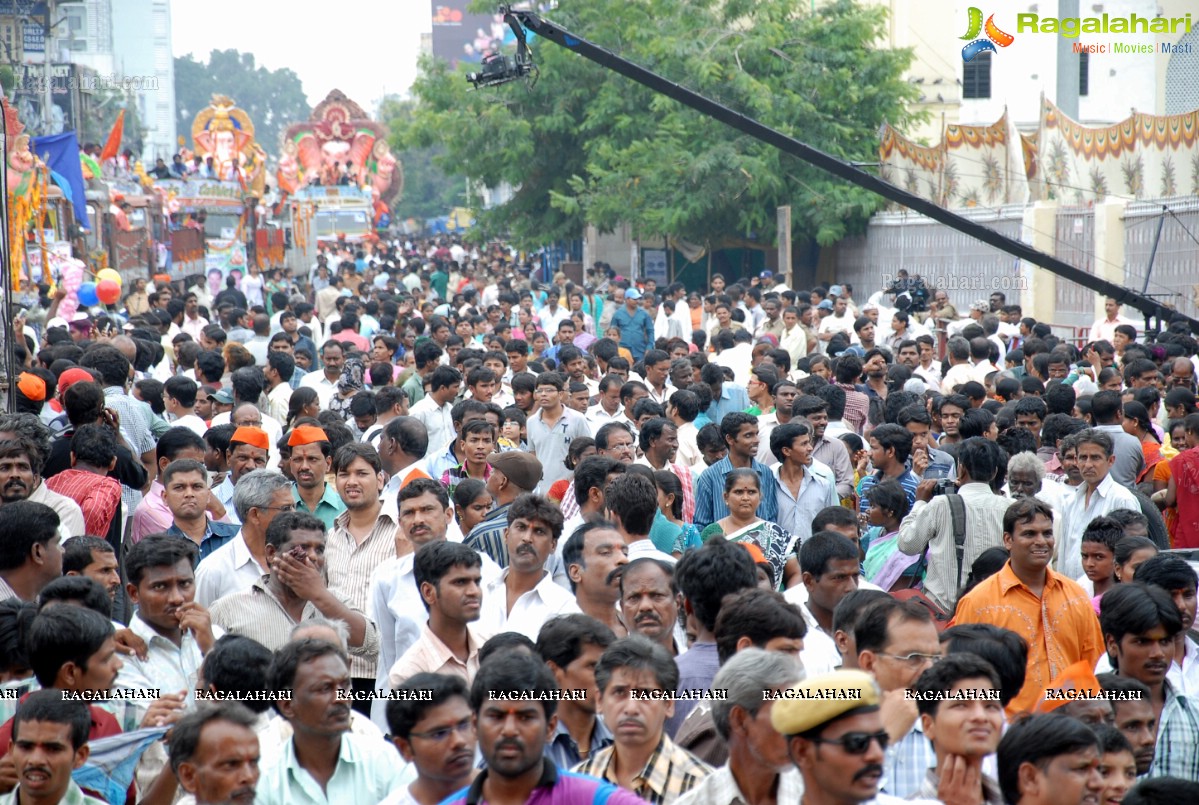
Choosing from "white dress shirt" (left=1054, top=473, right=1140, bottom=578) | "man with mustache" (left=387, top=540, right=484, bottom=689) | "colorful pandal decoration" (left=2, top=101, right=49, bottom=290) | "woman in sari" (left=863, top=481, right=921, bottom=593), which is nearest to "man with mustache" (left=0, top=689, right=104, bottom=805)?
"man with mustache" (left=387, top=540, right=484, bottom=689)

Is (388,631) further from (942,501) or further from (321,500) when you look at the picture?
(942,501)

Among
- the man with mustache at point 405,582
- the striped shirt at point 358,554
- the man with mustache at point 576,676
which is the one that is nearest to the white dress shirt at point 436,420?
the striped shirt at point 358,554

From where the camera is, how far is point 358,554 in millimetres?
6297

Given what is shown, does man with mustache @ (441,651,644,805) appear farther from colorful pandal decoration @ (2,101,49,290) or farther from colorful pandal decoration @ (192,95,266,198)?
colorful pandal decoration @ (192,95,266,198)

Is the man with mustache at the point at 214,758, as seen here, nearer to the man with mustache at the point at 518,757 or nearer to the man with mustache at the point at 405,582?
the man with mustache at the point at 518,757

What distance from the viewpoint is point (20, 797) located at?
3.82 metres

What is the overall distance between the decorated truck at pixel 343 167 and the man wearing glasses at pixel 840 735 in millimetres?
50605

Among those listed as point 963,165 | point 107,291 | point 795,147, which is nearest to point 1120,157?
point 963,165

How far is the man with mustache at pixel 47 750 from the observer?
3.79 metres

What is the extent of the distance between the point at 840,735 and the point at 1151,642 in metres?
1.88

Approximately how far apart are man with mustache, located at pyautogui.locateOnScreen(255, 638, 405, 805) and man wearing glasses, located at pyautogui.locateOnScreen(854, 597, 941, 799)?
142 centimetres

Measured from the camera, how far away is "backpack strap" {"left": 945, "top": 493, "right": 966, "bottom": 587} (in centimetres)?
645

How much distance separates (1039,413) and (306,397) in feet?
14.9

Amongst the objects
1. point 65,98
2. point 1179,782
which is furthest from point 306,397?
point 65,98
